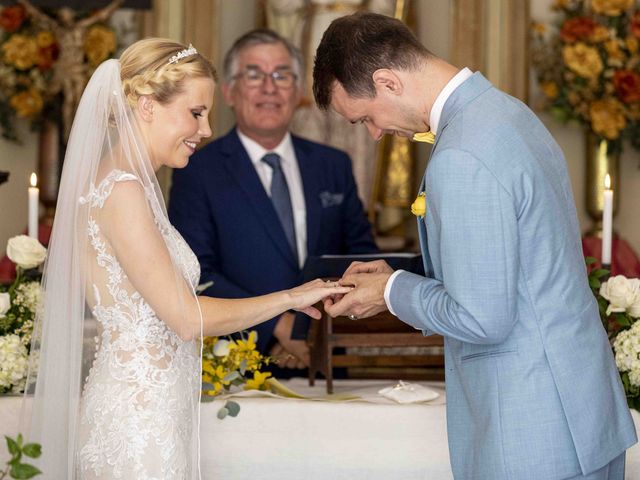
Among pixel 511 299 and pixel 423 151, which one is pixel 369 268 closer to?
pixel 511 299

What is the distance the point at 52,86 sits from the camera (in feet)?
20.1

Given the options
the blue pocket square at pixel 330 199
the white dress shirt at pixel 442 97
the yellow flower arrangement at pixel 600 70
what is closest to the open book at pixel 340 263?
the white dress shirt at pixel 442 97

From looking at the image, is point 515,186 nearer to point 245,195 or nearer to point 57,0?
point 245,195

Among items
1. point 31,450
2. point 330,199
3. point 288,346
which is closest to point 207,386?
point 288,346

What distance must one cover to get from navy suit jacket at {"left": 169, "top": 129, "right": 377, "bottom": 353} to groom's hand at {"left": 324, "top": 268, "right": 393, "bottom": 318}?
5.24ft

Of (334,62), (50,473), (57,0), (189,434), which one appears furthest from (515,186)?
(57,0)

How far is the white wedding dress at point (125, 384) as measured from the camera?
300 centimetres

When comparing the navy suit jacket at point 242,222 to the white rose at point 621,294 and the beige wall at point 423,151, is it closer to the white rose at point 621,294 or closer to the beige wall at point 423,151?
the beige wall at point 423,151

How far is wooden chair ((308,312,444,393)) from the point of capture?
12.1 ft

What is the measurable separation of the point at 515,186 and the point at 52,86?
13.4ft

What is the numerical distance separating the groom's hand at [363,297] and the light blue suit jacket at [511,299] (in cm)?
21

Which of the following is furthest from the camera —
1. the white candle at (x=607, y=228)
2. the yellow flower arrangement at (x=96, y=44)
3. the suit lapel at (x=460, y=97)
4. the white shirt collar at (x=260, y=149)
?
the yellow flower arrangement at (x=96, y=44)

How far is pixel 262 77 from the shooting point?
5289 millimetres

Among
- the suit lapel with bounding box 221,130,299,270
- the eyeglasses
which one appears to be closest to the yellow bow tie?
the suit lapel with bounding box 221,130,299,270
